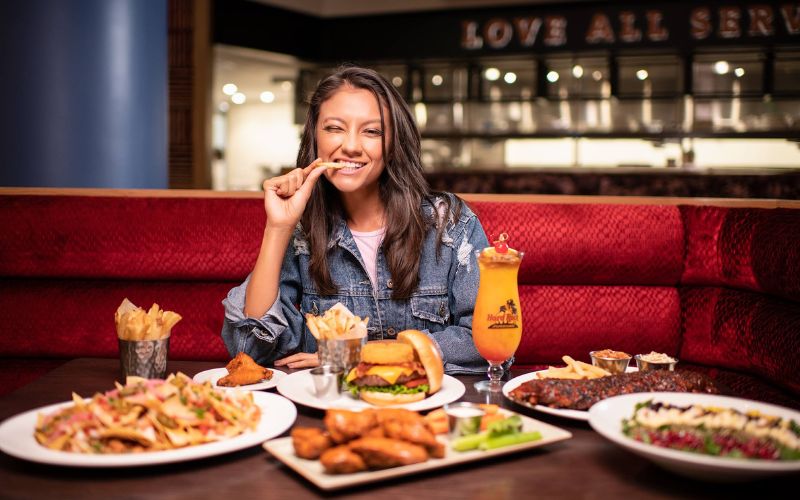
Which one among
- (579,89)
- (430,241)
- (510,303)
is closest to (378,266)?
(430,241)

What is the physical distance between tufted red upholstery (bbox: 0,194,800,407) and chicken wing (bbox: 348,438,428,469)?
1.90 m

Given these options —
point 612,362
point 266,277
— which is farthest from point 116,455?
point 612,362

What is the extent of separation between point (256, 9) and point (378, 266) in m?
7.84

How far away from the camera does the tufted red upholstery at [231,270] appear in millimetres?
3031

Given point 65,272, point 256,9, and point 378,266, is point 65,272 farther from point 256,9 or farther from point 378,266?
point 256,9

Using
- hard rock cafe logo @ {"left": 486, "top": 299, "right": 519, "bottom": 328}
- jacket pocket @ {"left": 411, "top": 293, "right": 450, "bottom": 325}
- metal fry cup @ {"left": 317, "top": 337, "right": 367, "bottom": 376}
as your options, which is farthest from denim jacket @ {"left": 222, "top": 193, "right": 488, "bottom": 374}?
metal fry cup @ {"left": 317, "top": 337, "right": 367, "bottom": 376}

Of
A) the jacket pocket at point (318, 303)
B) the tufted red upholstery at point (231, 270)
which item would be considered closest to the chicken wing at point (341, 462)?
the jacket pocket at point (318, 303)

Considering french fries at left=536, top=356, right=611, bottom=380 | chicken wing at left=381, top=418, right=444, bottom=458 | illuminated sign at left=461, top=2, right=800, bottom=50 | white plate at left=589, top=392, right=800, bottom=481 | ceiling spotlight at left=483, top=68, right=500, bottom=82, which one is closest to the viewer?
white plate at left=589, top=392, right=800, bottom=481

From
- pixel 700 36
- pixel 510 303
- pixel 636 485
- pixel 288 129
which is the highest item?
pixel 700 36

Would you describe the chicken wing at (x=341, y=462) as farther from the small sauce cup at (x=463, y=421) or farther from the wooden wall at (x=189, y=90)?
the wooden wall at (x=189, y=90)

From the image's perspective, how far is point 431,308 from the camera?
236cm

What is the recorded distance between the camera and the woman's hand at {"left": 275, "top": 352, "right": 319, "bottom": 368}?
2.01m

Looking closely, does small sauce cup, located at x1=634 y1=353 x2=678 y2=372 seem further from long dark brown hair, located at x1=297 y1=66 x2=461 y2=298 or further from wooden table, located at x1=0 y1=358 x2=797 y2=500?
long dark brown hair, located at x1=297 y1=66 x2=461 y2=298

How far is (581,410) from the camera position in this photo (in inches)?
58.2
